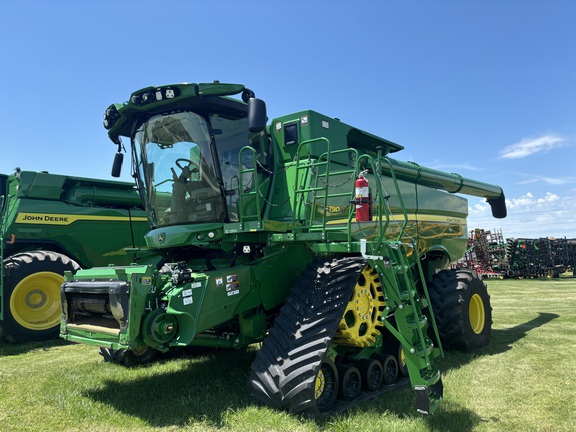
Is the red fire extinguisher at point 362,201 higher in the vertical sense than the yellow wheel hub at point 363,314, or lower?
higher

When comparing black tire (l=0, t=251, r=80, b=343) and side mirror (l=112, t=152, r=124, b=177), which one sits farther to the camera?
black tire (l=0, t=251, r=80, b=343)

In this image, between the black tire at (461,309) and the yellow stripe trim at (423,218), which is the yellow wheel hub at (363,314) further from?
the black tire at (461,309)

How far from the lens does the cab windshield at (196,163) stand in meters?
5.02

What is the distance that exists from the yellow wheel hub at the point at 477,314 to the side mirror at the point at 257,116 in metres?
4.70

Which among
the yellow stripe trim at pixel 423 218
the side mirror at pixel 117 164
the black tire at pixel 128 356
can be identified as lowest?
the black tire at pixel 128 356

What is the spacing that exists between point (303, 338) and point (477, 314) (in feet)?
14.4

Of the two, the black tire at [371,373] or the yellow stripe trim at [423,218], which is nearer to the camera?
the black tire at [371,373]

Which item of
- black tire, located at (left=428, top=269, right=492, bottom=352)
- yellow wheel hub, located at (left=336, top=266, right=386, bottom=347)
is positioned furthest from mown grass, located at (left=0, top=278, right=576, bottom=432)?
yellow wheel hub, located at (left=336, top=266, right=386, bottom=347)

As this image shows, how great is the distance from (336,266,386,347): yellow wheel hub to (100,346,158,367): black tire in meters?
2.80

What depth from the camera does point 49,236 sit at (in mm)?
9000

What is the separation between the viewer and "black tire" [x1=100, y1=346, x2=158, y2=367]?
18.9ft

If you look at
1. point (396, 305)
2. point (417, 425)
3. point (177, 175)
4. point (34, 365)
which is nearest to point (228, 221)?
point (177, 175)

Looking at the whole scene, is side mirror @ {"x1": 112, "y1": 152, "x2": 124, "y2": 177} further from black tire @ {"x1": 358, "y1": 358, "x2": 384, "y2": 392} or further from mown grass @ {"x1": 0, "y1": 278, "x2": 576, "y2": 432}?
black tire @ {"x1": 358, "y1": 358, "x2": 384, "y2": 392}

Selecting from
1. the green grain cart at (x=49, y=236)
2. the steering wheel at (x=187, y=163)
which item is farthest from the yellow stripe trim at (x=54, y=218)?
the steering wheel at (x=187, y=163)
